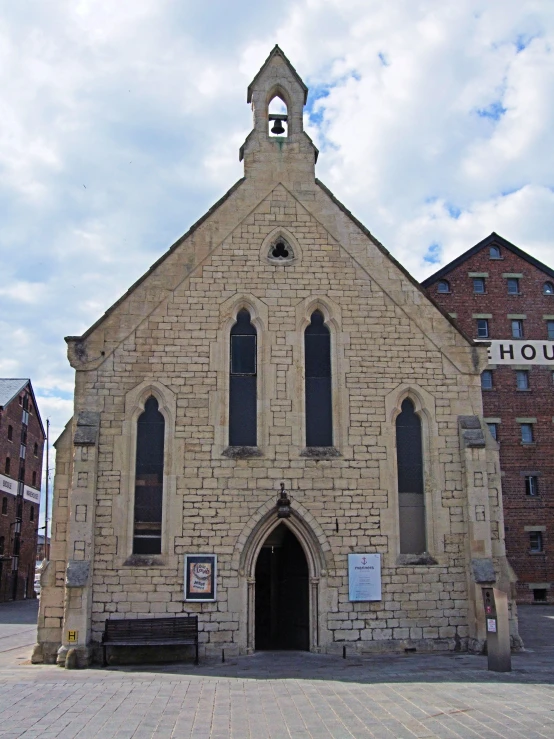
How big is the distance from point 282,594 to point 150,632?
4.93m

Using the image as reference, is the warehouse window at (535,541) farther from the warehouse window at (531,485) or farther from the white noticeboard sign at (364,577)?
the white noticeboard sign at (364,577)

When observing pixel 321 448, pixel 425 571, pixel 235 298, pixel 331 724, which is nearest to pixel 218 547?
pixel 321 448

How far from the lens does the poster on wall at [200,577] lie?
16500 millimetres

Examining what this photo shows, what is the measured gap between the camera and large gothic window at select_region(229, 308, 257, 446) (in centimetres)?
1773

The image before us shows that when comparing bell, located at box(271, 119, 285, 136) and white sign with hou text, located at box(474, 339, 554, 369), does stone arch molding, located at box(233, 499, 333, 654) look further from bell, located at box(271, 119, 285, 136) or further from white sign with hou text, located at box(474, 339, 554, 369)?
white sign with hou text, located at box(474, 339, 554, 369)

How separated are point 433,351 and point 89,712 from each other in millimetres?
11309

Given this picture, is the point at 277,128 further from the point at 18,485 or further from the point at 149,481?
the point at 18,485

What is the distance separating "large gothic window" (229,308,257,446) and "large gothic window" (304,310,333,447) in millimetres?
1279

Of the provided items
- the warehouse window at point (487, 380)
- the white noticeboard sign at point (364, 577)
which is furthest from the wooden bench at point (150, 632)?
the warehouse window at point (487, 380)

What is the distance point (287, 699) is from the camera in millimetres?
11508

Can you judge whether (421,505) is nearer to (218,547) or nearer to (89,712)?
(218,547)

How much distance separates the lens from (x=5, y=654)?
18.0 meters

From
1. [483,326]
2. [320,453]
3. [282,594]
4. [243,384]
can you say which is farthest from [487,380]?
[243,384]

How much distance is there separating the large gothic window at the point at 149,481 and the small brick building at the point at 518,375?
25.8 meters
